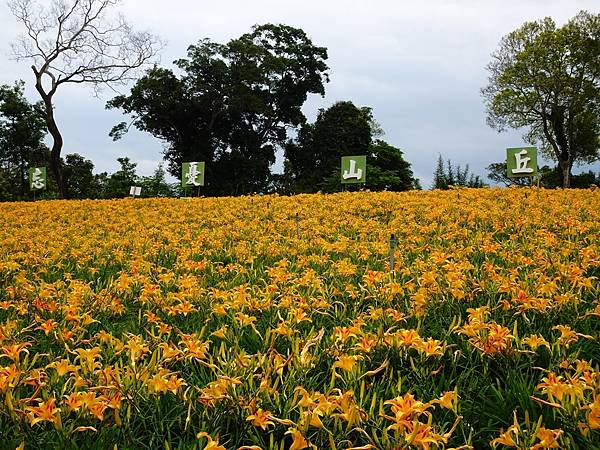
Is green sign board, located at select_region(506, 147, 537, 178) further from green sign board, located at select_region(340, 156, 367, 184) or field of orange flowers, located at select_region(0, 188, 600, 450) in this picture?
field of orange flowers, located at select_region(0, 188, 600, 450)

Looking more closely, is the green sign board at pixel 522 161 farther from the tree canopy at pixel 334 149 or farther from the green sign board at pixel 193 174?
the tree canopy at pixel 334 149

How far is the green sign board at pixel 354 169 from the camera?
1242cm

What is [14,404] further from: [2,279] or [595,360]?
[2,279]

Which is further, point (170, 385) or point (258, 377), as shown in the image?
point (258, 377)

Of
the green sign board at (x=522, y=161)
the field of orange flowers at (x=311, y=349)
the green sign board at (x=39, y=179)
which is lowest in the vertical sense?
the field of orange flowers at (x=311, y=349)

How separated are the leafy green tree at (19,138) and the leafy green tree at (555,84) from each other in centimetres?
2538

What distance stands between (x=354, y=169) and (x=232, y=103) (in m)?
14.5

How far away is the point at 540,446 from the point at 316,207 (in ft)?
23.9

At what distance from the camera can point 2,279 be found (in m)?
3.67

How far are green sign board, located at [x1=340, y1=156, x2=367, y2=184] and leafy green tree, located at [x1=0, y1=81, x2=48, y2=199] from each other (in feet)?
→ 72.4

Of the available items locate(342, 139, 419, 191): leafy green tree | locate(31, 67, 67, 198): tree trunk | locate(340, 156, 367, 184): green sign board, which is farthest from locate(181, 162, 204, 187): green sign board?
locate(342, 139, 419, 191): leafy green tree

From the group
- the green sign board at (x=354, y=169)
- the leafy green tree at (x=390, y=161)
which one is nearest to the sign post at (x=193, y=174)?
the green sign board at (x=354, y=169)

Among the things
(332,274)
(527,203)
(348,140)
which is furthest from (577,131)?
(332,274)

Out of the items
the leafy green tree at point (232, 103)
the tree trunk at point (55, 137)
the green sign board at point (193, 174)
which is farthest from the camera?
the leafy green tree at point (232, 103)
